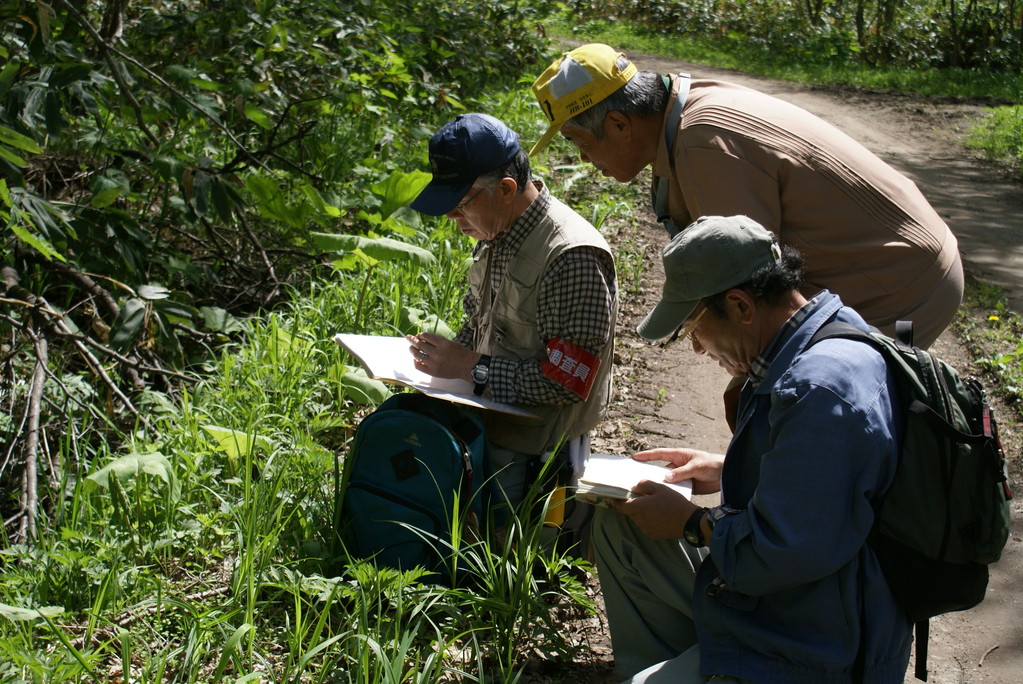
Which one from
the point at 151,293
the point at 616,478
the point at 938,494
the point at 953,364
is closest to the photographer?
the point at 938,494

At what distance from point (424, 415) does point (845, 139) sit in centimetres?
143

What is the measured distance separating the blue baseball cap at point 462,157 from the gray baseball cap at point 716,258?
3.17 ft

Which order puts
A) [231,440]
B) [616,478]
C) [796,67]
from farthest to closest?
[796,67] → [231,440] → [616,478]

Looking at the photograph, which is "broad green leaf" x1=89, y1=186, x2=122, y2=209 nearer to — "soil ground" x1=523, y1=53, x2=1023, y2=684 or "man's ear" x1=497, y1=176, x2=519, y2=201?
"man's ear" x1=497, y1=176, x2=519, y2=201

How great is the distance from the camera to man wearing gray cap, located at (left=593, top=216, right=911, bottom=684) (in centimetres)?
176

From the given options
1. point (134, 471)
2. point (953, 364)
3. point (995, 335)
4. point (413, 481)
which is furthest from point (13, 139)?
point (995, 335)

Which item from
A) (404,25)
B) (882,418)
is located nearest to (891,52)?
(404,25)

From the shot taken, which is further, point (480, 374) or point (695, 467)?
point (480, 374)

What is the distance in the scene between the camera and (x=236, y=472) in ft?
11.2

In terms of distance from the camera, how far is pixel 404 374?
110 inches

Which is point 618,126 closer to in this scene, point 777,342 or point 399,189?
point 777,342

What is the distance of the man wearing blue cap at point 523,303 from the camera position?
2.76 metres

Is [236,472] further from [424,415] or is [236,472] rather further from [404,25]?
[404,25]

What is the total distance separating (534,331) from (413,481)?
0.59 m
